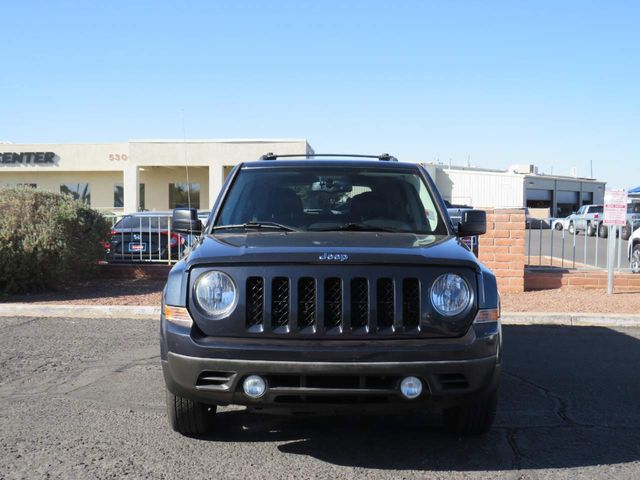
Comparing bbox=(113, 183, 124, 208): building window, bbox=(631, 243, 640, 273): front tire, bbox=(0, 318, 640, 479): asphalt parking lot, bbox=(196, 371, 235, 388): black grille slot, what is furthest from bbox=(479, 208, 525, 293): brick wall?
bbox=(113, 183, 124, 208): building window

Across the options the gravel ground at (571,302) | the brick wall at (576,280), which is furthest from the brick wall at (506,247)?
the brick wall at (576,280)

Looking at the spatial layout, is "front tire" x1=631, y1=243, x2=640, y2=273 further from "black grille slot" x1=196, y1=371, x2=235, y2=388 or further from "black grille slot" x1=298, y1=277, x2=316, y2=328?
"black grille slot" x1=196, y1=371, x2=235, y2=388

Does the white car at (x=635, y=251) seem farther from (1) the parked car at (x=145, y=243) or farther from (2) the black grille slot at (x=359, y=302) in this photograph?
(2) the black grille slot at (x=359, y=302)

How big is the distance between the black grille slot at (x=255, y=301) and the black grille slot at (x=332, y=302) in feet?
1.15

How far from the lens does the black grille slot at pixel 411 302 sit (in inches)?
138

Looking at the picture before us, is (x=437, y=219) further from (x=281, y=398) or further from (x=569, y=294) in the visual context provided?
(x=569, y=294)

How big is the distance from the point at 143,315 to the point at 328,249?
587 centimetres

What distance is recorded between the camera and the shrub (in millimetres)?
9742

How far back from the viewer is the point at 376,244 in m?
3.86

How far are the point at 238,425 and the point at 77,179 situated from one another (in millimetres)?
36965

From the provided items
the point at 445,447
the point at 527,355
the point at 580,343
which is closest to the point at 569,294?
the point at 580,343

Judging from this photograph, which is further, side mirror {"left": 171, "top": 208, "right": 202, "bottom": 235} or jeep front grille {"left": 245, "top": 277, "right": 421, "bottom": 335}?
side mirror {"left": 171, "top": 208, "right": 202, "bottom": 235}

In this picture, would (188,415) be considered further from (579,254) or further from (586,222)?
(579,254)

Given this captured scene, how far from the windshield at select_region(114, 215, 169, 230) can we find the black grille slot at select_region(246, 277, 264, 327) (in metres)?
9.01
